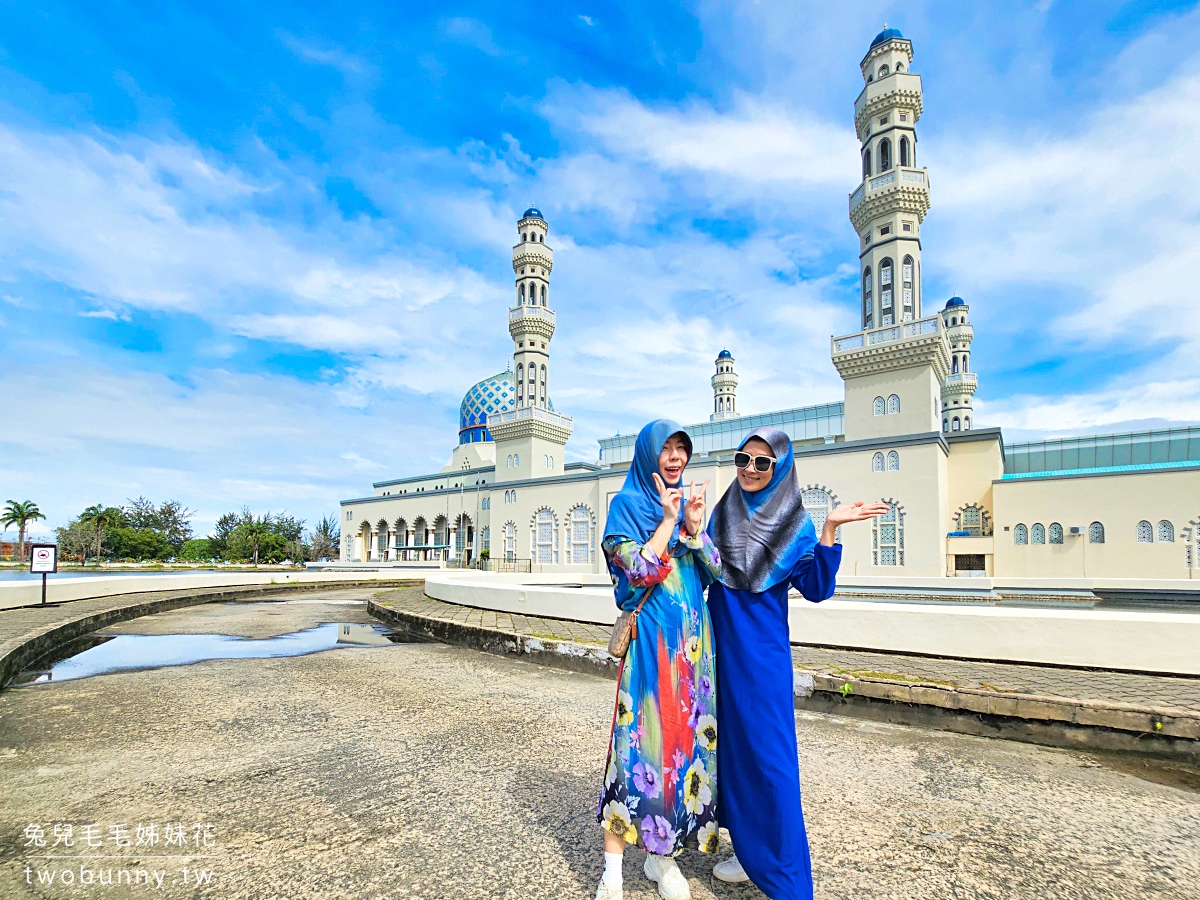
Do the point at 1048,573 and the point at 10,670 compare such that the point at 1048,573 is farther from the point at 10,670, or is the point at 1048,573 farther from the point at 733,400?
the point at 733,400

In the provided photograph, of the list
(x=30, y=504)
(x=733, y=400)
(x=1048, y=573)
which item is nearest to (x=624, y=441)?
(x=733, y=400)

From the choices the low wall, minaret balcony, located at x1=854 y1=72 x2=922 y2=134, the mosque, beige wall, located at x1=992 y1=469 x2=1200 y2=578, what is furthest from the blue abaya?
minaret balcony, located at x1=854 y1=72 x2=922 y2=134

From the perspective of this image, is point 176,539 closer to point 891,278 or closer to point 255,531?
point 255,531

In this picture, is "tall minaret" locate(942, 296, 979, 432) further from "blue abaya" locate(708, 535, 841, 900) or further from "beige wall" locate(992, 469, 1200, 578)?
"blue abaya" locate(708, 535, 841, 900)

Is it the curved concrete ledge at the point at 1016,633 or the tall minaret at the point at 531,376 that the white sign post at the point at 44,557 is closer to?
the curved concrete ledge at the point at 1016,633

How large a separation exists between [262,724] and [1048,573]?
2483 cm

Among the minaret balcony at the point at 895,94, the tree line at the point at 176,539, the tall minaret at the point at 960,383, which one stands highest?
the minaret balcony at the point at 895,94

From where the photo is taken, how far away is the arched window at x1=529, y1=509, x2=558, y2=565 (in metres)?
33.1

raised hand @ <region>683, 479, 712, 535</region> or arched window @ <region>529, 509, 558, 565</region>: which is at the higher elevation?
raised hand @ <region>683, 479, 712, 535</region>

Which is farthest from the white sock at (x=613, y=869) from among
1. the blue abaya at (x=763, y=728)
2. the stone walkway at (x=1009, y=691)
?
the stone walkway at (x=1009, y=691)

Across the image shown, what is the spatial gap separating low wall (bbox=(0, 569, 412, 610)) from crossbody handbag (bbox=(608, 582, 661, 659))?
39.7ft

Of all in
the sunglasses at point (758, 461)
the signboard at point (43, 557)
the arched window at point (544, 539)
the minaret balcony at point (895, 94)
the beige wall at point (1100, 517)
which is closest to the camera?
the sunglasses at point (758, 461)

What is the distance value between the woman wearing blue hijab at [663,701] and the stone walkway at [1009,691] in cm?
310

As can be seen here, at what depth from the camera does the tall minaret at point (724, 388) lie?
4992cm
